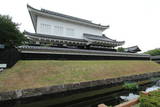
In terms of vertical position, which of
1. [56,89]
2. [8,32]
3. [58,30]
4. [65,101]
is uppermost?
[58,30]

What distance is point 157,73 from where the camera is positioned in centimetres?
1150

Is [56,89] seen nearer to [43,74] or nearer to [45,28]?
[43,74]

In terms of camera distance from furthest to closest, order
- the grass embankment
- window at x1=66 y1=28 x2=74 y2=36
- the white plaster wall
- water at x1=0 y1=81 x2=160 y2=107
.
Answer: window at x1=66 y1=28 x2=74 y2=36 < the white plaster wall < the grass embankment < water at x1=0 y1=81 x2=160 y2=107

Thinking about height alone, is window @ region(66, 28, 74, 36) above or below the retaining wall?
above

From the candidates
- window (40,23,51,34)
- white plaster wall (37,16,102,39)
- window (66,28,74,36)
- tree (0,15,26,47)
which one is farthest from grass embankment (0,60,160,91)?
window (66,28,74,36)

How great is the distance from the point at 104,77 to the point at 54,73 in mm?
3993

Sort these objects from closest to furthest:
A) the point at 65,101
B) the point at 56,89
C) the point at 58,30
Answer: the point at 65,101 < the point at 56,89 < the point at 58,30

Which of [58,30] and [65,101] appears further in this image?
[58,30]

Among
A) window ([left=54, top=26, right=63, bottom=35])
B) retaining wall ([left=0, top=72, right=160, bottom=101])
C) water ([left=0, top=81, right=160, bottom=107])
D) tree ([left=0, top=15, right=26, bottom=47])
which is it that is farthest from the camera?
window ([left=54, top=26, right=63, bottom=35])

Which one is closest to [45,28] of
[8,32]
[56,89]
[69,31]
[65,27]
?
[65,27]

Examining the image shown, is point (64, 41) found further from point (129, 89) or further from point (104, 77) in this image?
point (129, 89)

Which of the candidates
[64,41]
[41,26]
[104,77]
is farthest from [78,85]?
[41,26]

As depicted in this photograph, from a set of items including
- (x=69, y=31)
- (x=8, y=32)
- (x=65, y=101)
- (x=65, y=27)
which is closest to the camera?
(x=65, y=101)

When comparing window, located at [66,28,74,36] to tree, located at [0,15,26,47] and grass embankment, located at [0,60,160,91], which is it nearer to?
tree, located at [0,15,26,47]
